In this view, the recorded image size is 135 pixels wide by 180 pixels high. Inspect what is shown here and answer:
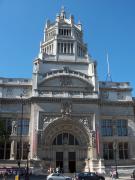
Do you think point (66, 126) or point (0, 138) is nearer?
point (0, 138)

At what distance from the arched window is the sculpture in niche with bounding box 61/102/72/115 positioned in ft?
14.1

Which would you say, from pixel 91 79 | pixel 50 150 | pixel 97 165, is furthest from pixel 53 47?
pixel 97 165

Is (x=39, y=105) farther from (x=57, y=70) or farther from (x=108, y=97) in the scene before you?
(x=108, y=97)

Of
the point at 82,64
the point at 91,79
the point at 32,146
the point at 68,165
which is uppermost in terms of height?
the point at 82,64

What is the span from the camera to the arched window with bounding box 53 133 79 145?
52.9 metres

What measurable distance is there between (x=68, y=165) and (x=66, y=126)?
7.13 m

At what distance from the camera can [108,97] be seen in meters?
57.2

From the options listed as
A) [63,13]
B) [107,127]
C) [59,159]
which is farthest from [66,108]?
[63,13]

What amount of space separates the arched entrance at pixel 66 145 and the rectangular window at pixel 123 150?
21.3ft

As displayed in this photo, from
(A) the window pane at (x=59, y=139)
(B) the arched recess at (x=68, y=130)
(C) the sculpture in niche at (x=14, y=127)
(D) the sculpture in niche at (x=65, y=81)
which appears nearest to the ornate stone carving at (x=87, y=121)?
(B) the arched recess at (x=68, y=130)

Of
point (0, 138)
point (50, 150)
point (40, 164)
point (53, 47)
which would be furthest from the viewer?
point (53, 47)

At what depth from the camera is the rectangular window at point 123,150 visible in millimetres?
53428

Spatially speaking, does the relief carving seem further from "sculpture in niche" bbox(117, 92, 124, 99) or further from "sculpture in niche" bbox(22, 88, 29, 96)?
"sculpture in niche" bbox(117, 92, 124, 99)

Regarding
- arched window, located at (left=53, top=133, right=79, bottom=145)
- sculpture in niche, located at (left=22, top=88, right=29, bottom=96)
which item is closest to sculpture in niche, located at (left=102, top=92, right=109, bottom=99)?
arched window, located at (left=53, top=133, right=79, bottom=145)
